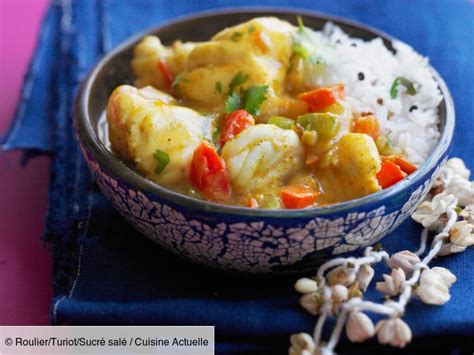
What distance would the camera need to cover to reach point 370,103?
93.9 inches

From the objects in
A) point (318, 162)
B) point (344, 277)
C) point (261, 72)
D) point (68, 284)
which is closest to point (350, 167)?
point (318, 162)

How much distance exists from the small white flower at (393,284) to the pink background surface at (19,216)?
1066 millimetres

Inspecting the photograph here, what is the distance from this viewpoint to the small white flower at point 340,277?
1.97 metres

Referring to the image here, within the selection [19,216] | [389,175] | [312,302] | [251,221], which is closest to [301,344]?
[312,302]

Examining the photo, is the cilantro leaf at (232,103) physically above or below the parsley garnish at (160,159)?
above

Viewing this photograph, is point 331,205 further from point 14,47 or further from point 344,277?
point 14,47

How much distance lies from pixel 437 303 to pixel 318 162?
52cm

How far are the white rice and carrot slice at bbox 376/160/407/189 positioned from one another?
0.51 feet

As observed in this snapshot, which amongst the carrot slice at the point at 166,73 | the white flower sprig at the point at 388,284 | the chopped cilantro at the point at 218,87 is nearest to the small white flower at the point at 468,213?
the white flower sprig at the point at 388,284

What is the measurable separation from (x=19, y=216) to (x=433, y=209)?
148 cm

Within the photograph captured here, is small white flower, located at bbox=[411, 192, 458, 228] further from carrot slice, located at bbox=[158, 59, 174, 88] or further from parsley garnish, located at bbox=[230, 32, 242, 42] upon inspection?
carrot slice, located at bbox=[158, 59, 174, 88]

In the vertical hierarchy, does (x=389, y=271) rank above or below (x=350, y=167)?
below

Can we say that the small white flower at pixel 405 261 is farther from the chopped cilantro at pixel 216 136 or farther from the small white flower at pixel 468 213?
the chopped cilantro at pixel 216 136

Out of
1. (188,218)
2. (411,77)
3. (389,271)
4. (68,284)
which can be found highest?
(411,77)
